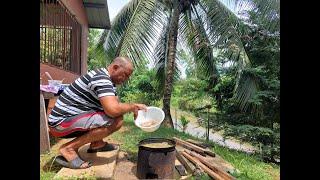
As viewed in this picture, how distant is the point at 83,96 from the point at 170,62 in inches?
278

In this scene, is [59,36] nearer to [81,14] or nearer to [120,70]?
[81,14]

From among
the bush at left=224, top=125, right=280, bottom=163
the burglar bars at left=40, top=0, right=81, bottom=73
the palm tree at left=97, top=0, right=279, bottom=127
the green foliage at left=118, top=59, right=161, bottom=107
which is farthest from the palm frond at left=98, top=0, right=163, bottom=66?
the green foliage at left=118, top=59, right=161, bottom=107

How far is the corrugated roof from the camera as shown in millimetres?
10453

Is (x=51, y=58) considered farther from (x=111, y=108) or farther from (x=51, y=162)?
(x=111, y=108)

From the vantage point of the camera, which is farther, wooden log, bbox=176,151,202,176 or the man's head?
wooden log, bbox=176,151,202,176

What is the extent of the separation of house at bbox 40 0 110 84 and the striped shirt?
250cm

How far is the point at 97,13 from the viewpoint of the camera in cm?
1146

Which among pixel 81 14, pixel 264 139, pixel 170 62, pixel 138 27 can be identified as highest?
pixel 81 14

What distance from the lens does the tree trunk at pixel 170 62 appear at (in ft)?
33.9

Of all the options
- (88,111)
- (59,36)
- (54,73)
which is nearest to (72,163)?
(88,111)

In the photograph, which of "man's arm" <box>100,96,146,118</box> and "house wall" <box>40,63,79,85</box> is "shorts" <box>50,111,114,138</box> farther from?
"house wall" <box>40,63,79,85</box>
